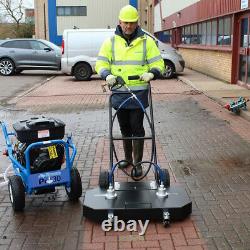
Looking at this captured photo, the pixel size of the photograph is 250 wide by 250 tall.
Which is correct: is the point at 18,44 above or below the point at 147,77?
above

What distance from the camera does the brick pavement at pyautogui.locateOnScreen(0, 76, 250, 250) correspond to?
407cm

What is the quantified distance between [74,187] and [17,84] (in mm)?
13268

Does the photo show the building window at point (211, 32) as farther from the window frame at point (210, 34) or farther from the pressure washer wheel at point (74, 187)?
the pressure washer wheel at point (74, 187)

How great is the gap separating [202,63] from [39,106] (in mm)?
9557

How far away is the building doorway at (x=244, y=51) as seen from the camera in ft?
44.1

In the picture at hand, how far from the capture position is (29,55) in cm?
2056

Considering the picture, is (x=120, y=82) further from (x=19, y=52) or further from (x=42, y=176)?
(x=19, y=52)

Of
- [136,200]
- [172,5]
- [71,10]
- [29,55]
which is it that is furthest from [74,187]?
[71,10]

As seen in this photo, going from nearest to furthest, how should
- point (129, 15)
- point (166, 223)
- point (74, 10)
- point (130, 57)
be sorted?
point (166, 223), point (129, 15), point (130, 57), point (74, 10)

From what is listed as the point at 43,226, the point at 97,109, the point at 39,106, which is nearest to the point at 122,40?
the point at 43,226

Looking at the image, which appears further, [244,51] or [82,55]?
[82,55]

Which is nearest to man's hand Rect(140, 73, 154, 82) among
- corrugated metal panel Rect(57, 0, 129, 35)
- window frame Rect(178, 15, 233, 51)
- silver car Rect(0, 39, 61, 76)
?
window frame Rect(178, 15, 233, 51)

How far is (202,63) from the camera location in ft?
63.6

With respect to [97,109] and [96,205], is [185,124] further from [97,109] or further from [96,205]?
[96,205]
